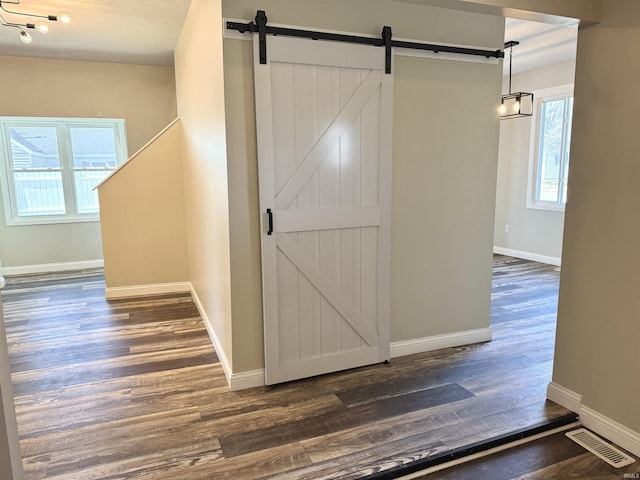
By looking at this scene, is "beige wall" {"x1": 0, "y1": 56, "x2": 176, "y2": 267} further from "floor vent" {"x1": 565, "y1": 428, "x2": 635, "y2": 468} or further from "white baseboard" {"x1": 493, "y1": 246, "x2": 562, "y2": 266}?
"floor vent" {"x1": 565, "y1": 428, "x2": 635, "y2": 468}

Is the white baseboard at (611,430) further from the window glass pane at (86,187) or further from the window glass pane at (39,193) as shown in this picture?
the window glass pane at (39,193)

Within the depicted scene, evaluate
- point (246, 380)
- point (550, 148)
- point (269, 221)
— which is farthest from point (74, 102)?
point (550, 148)

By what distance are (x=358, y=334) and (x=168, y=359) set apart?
55.9 inches

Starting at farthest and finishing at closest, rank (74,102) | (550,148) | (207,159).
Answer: (550,148)
(74,102)
(207,159)

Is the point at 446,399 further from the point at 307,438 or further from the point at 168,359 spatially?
the point at 168,359

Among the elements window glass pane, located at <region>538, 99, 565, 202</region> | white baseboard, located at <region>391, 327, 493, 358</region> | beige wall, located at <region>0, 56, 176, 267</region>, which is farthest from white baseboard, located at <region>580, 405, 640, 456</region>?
beige wall, located at <region>0, 56, 176, 267</region>

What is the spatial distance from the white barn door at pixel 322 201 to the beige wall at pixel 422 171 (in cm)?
10

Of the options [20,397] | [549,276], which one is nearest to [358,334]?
[20,397]

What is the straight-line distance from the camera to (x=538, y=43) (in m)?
4.72

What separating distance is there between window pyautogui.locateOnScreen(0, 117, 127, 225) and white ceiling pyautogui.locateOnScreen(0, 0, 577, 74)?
34.8 inches

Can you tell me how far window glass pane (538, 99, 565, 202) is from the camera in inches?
228

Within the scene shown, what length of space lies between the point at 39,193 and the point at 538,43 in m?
6.46

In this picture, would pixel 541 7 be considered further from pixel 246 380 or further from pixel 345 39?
pixel 246 380

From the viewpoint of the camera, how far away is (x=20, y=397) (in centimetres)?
257
